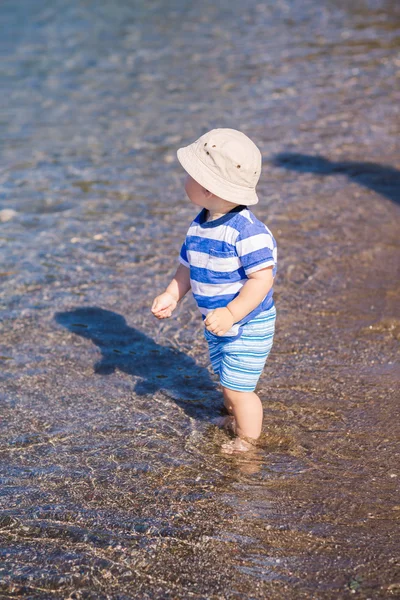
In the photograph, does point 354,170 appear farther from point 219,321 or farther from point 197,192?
point 219,321

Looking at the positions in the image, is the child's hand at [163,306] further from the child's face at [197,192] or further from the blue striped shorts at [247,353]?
the child's face at [197,192]

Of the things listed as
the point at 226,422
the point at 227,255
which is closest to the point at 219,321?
the point at 227,255

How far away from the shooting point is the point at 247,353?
3.62 metres

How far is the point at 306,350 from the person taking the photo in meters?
4.70

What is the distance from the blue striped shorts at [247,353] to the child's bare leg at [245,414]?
0.17ft

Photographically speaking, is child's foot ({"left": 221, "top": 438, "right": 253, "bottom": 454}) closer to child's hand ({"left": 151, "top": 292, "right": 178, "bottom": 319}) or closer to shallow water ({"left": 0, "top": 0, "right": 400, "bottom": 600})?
shallow water ({"left": 0, "top": 0, "right": 400, "bottom": 600})

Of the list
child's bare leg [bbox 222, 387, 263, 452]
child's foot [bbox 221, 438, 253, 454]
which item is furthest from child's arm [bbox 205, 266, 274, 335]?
child's foot [bbox 221, 438, 253, 454]

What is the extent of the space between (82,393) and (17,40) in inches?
392

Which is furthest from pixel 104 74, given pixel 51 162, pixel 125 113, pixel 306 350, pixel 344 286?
pixel 306 350

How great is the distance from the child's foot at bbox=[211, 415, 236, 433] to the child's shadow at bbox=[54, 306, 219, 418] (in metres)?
0.10

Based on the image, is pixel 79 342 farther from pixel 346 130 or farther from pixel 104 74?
pixel 104 74

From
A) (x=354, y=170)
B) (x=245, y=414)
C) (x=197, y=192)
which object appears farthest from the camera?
(x=354, y=170)

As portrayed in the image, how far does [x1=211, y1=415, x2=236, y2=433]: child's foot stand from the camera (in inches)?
156

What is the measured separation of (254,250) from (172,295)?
1.95 ft
